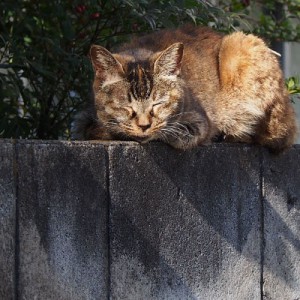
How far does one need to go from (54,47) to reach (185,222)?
63.2 inches

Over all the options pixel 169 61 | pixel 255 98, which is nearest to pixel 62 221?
pixel 169 61

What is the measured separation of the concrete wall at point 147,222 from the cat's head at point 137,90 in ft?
0.72

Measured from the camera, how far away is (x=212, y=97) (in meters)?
5.05

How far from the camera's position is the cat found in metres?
4.29

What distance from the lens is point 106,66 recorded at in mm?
4340

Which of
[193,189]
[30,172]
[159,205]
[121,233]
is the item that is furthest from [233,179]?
[30,172]

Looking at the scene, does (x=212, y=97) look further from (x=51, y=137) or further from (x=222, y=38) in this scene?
(x=51, y=137)

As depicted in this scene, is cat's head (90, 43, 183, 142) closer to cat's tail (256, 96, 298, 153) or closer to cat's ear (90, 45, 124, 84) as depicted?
cat's ear (90, 45, 124, 84)

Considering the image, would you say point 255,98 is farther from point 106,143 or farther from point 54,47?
point 106,143

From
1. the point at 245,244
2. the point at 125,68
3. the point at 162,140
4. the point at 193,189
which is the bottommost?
the point at 245,244

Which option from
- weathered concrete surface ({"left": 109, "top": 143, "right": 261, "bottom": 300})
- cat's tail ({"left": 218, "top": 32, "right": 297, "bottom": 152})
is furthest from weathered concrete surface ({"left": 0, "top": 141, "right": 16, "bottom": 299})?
cat's tail ({"left": 218, "top": 32, "right": 297, "bottom": 152})

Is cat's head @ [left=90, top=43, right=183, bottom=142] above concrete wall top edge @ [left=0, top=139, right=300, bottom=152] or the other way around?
above

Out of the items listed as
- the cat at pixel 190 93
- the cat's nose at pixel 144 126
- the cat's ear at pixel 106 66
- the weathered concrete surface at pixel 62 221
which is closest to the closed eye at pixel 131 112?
the cat at pixel 190 93

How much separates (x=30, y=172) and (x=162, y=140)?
962 mm
